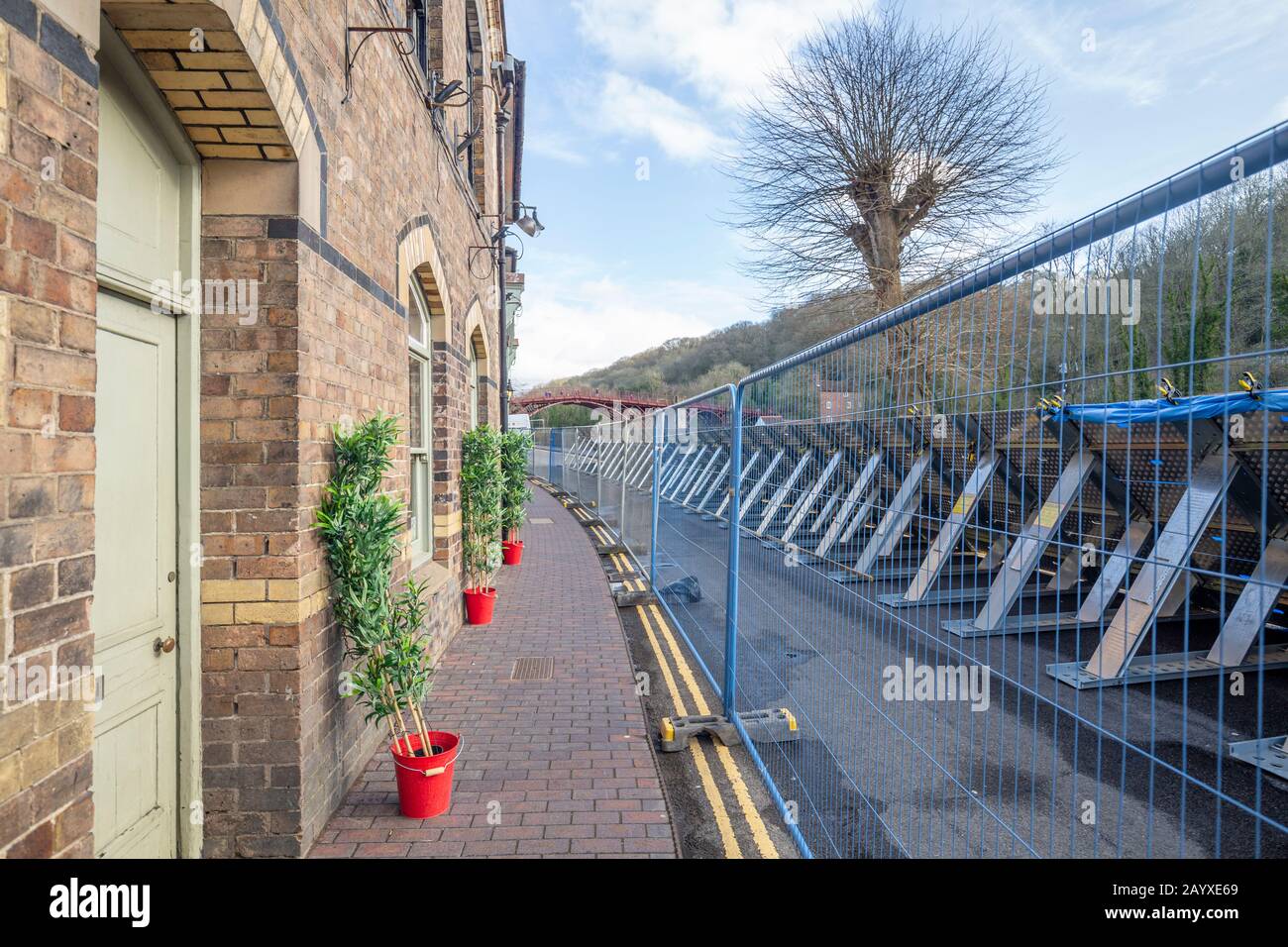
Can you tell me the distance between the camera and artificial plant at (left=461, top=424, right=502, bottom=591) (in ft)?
26.0

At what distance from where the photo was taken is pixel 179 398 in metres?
3.15

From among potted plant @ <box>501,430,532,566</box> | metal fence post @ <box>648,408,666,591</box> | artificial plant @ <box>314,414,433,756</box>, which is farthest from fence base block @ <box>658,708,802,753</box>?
potted plant @ <box>501,430,532,566</box>

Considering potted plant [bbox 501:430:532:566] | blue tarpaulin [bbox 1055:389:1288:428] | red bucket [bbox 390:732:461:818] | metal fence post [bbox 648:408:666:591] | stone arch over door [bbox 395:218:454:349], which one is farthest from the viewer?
potted plant [bbox 501:430:532:566]

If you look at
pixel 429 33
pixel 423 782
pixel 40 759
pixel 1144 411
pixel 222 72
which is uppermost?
pixel 429 33

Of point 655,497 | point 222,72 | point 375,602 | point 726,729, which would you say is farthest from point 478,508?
point 222,72

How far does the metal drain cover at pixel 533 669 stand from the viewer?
6070mm

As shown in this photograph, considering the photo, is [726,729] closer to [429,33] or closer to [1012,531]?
[1012,531]

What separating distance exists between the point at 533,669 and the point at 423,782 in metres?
2.61

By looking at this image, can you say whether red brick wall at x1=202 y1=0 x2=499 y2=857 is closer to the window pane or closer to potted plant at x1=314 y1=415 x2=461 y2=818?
potted plant at x1=314 y1=415 x2=461 y2=818

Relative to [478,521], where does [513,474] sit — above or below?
above

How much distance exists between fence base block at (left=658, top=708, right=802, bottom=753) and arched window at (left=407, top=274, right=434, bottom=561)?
2892 millimetres
